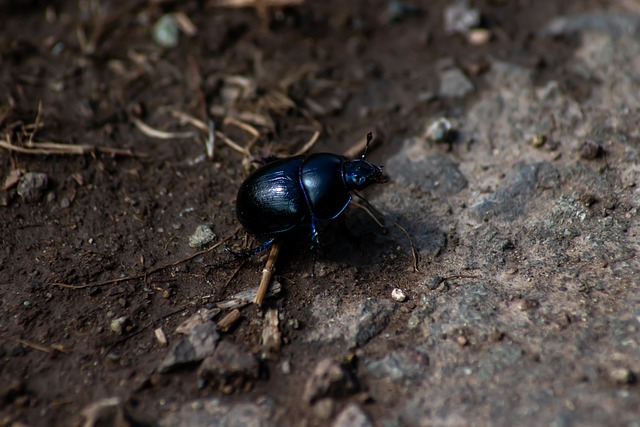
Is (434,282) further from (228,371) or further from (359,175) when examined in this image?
(228,371)

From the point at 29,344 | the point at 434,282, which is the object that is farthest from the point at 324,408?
the point at 29,344

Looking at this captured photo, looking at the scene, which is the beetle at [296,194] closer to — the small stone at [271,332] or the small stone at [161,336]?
the small stone at [271,332]

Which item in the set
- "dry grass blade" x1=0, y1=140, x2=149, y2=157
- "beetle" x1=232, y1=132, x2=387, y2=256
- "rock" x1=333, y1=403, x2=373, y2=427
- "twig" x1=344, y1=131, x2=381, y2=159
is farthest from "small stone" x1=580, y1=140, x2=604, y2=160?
"dry grass blade" x1=0, y1=140, x2=149, y2=157

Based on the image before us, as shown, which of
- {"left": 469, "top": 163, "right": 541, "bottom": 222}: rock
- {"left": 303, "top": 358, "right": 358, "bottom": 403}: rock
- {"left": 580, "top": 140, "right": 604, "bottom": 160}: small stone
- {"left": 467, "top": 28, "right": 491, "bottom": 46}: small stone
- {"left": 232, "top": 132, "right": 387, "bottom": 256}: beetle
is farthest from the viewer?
{"left": 467, "top": 28, "right": 491, "bottom": 46}: small stone

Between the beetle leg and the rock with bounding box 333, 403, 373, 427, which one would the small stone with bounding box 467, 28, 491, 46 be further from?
the rock with bounding box 333, 403, 373, 427

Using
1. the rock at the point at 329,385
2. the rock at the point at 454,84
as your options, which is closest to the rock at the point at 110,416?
the rock at the point at 329,385

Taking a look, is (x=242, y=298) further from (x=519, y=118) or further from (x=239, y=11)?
(x=239, y=11)

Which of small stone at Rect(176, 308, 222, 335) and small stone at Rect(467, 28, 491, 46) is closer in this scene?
small stone at Rect(176, 308, 222, 335)
